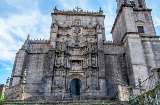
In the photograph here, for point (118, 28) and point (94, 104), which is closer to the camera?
point (94, 104)

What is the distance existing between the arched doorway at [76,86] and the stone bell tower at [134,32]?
259 inches

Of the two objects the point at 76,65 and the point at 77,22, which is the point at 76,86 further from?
the point at 77,22

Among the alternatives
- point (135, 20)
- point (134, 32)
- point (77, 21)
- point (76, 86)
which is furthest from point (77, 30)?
point (135, 20)

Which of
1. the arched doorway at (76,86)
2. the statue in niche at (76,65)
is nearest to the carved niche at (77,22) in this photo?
the statue in niche at (76,65)

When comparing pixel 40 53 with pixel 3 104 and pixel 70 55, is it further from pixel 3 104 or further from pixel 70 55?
pixel 3 104

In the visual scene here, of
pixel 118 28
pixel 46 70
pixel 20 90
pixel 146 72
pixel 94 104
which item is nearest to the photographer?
pixel 94 104

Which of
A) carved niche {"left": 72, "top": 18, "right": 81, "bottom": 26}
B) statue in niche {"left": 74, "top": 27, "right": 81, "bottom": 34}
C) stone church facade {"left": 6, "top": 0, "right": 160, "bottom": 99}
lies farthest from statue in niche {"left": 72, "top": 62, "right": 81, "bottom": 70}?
carved niche {"left": 72, "top": 18, "right": 81, "bottom": 26}

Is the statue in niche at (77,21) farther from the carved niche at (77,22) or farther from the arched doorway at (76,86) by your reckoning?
the arched doorway at (76,86)

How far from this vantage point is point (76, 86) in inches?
889

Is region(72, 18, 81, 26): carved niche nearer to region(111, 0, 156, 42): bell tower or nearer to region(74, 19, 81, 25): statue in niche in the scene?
region(74, 19, 81, 25): statue in niche

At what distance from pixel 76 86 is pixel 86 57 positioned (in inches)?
164

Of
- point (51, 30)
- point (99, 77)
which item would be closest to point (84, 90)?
point (99, 77)

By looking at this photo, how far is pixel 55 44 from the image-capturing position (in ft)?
77.5

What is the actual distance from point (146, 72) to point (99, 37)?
7.97 metres
